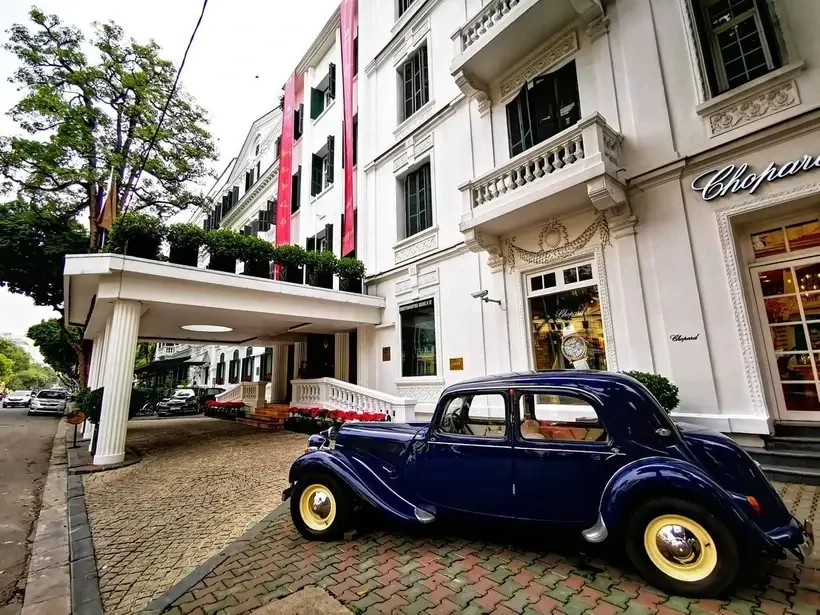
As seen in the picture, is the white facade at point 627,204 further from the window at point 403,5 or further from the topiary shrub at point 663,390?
the window at point 403,5

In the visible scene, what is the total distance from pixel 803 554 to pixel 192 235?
34.7ft

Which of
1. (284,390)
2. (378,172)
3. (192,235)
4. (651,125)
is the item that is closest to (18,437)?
(284,390)

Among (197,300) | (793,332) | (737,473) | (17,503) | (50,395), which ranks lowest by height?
(17,503)

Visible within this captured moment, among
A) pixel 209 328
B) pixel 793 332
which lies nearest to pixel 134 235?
pixel 209 328

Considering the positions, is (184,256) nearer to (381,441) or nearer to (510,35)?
(381,441)

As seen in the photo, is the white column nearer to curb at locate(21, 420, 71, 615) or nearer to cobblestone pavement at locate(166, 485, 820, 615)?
curb at locate(21, 420, 71, 615)

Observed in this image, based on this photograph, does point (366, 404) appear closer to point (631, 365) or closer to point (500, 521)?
point (631, 365)

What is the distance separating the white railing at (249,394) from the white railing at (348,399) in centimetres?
413

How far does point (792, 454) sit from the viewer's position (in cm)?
488

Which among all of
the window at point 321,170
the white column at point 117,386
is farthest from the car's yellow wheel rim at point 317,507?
the window at point 321,170

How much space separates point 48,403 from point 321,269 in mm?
23669

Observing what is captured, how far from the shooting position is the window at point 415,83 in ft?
38.8

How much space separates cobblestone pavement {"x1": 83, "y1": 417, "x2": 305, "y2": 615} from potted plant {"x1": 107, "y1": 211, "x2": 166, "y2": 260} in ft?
14.7

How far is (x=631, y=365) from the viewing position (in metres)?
6.56
